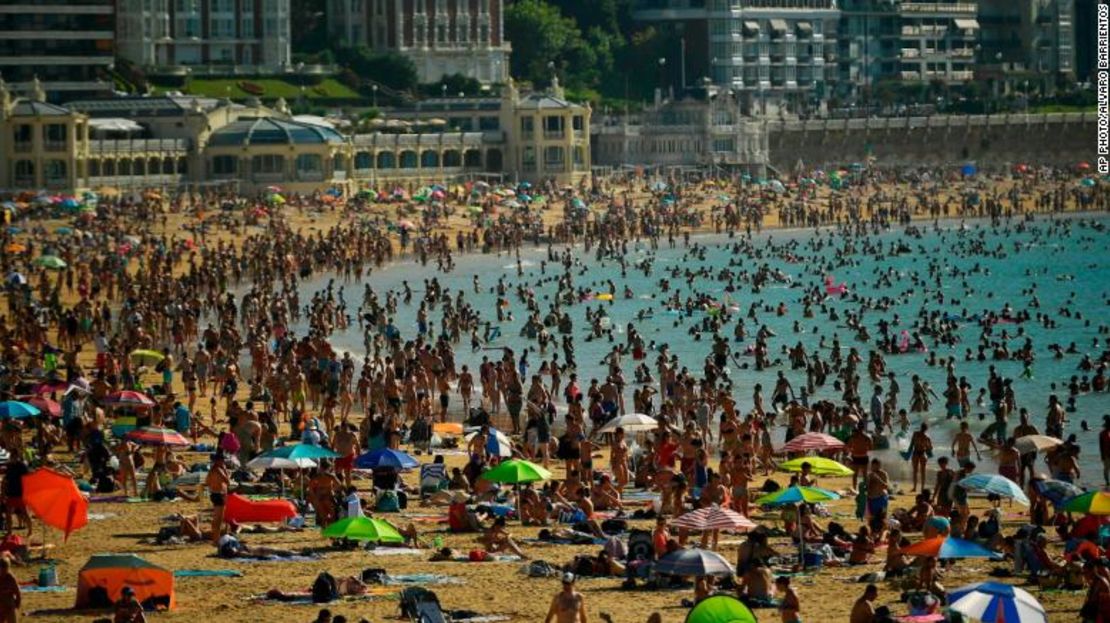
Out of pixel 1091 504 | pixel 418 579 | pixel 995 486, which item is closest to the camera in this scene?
pixel 418 579

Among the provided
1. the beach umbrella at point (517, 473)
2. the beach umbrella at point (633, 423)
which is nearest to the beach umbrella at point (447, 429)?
the beach umbrella at point (633, 423)

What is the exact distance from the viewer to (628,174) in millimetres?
118062

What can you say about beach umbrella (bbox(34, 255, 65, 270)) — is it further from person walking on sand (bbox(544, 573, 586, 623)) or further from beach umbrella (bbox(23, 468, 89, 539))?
person walking on sand (bbox(544, 573, 586, 623))

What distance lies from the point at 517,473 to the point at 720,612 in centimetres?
924

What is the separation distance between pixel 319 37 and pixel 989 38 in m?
50.2

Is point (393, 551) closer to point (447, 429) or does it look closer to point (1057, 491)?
point (1057, 491)

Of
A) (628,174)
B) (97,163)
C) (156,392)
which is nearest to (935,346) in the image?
(156,392)

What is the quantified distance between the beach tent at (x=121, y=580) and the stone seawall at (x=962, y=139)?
11102 cm

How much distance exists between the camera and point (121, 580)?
27.1 metres

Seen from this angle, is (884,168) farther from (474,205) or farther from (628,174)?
(474,205)

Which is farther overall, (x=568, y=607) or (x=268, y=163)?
(x=268, y=163)

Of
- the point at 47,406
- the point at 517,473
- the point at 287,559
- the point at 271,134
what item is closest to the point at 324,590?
the point at 287,559

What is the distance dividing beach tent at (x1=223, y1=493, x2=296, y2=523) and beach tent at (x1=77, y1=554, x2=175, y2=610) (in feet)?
14.0

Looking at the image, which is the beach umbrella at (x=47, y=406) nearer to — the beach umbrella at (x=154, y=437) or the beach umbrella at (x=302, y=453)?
the beach umbrella at (x=154, y=437)
